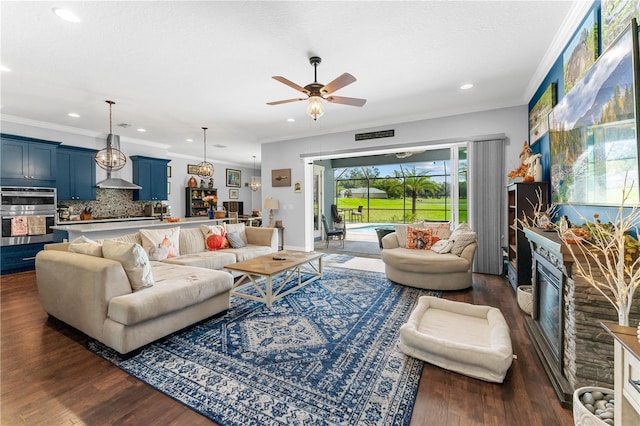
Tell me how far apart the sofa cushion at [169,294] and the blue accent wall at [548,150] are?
298 cm

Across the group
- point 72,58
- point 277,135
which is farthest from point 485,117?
point 72,58

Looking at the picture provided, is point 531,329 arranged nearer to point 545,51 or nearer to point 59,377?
point 545,51

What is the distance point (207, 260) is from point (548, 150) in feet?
15.3

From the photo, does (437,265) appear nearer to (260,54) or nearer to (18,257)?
(260,54)

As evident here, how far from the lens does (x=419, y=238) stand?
173 inches

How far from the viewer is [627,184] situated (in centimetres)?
164

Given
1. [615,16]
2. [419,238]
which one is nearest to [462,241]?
[419,238]

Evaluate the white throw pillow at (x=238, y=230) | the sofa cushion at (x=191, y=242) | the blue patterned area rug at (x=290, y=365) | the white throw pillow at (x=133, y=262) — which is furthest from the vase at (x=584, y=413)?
the white throw pillow at (x=238, y=230)

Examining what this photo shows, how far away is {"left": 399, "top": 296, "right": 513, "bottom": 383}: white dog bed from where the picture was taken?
6.06ft

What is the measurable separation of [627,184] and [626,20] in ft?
3.48

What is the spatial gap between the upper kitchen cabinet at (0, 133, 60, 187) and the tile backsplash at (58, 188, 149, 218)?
3.17 ft

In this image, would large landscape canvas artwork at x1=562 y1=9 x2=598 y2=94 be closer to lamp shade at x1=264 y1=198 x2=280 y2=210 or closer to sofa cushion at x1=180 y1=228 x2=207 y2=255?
sofa cushion at x1=180 y1=228 x2=207 y2=255

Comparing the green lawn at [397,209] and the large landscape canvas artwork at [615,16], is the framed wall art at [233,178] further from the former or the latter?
the large landscape canvas artwork at [615,16]

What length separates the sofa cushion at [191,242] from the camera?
14.6ft
